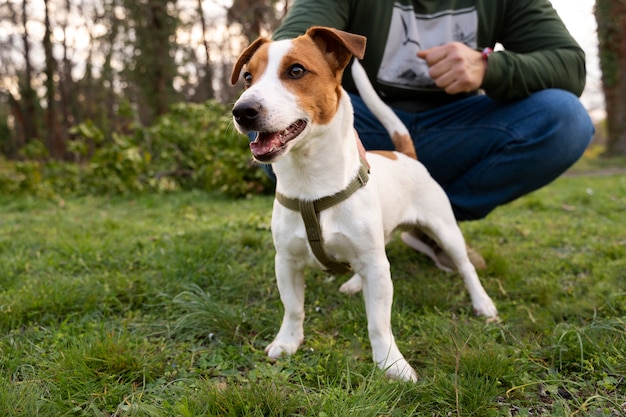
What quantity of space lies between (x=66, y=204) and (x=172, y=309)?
424cm

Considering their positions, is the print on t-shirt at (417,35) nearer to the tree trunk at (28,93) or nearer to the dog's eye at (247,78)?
the dog's eye at (247,78)

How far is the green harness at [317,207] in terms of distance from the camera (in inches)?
72.4

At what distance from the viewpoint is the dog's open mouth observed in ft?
5.43

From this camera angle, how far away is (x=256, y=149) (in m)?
1.68

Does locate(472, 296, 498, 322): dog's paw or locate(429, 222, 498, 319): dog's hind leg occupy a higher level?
locate(429, 222, 498, 319): dog's hind leg

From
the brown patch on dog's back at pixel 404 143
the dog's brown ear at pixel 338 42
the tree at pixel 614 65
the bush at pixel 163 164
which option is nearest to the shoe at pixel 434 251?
the brown patch on dog's back at pixel 404 143

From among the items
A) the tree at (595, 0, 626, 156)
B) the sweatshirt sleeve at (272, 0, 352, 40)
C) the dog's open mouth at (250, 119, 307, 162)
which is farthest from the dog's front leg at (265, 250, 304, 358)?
the tree at (595, 0, 626, 156)

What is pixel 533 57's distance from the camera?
2691mm

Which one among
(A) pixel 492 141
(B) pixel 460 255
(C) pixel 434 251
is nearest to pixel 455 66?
(A) pixel 492 141

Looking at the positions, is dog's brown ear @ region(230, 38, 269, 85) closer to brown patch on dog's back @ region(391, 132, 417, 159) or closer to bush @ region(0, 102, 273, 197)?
brown patch on dog's back @ region(391, 132, 417, 159)

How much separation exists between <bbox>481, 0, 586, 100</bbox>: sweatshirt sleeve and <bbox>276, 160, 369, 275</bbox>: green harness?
3.76 feet

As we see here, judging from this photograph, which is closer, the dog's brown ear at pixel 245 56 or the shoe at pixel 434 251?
the dog's brown ear at pixel 245 56

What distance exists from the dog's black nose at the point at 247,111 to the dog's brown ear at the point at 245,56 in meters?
0.51

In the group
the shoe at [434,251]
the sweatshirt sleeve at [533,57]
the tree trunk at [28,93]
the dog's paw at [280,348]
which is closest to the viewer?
the dog's paw at [280,348]
